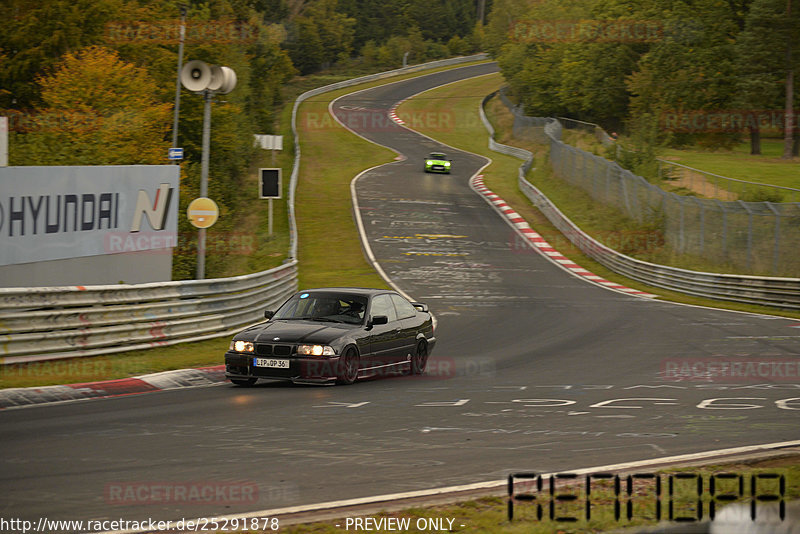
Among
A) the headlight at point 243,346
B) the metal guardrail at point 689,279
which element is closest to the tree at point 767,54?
the metal guardrail at point 689,279

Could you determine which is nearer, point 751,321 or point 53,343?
point 53,343

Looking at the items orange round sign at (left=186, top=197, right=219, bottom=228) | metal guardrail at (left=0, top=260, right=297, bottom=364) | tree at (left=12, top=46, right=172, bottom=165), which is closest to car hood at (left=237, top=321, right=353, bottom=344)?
metal guardrail at (left=0, top=260, right=297, bottom=364)

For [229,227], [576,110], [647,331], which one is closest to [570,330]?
[647,331]

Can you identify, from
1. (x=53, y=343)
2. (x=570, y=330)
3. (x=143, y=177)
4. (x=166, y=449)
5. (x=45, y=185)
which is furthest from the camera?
(x=570, y=330)

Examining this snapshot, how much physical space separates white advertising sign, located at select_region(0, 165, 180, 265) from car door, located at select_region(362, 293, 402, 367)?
5.88 metres

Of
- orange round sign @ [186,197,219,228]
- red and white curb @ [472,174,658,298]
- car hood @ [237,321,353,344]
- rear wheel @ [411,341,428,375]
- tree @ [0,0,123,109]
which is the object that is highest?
tree @ [0,0,123,109]

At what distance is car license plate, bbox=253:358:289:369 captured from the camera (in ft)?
42.6

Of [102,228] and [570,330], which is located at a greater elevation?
[102,228]

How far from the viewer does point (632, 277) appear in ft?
112

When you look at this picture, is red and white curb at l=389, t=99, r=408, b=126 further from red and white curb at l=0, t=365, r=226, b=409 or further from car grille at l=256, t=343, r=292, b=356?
car grille at l=256, t=343, r=292, b=356

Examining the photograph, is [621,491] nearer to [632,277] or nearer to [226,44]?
[632,277]

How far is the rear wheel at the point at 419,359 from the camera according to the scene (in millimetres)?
15406

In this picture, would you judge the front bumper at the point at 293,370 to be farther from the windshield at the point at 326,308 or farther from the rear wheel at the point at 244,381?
the windshield at the point at 326,308

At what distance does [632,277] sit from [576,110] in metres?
46.0
